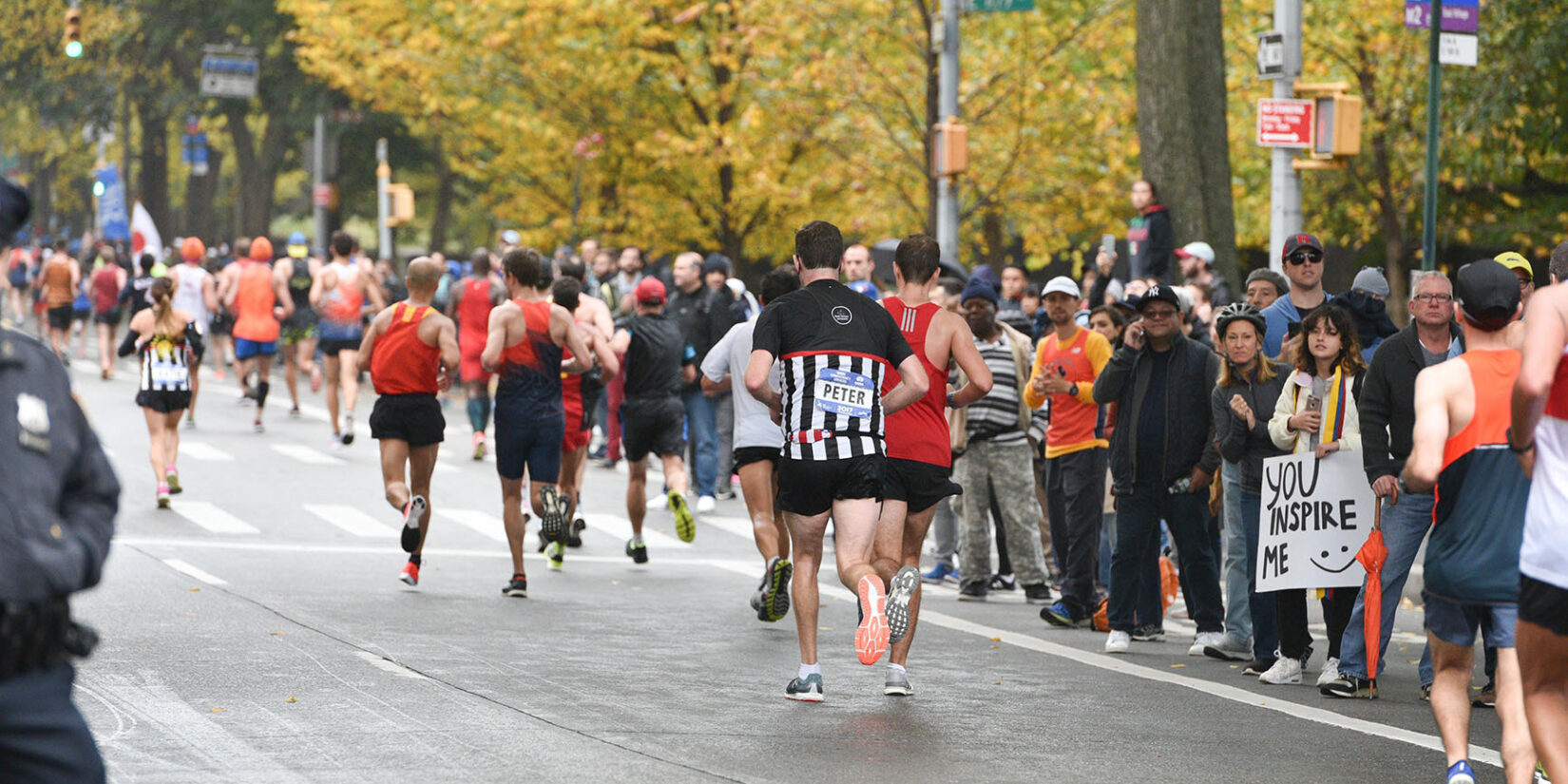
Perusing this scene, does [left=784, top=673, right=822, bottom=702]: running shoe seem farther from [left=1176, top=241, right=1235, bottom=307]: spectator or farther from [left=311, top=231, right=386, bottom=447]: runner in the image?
[left=311, top=231, right=386, bottom=447]: runner

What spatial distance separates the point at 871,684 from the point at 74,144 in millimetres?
63027

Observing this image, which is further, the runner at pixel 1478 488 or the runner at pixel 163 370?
the runner at pixel 163 370

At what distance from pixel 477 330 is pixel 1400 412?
45.1 ft

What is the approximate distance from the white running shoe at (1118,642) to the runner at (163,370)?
8788 millimetres

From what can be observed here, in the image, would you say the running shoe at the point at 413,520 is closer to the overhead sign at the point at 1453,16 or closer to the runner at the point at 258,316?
the overhead sign at the point at 1453,16

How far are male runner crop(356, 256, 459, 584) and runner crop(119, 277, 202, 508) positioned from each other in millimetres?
4657

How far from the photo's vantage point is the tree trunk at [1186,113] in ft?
55.6

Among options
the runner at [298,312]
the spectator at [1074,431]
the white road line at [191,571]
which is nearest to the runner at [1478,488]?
the spectator at [1074,431]

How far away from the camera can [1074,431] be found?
39.2 feet

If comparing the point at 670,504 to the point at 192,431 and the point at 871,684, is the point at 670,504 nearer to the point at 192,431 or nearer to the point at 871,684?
the point at 871,684

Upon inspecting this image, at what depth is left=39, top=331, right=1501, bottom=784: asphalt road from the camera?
7.39 metres

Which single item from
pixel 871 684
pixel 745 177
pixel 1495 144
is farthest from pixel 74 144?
pixel 871 684

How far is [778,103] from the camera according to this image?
2767 cm

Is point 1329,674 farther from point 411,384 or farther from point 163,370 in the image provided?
point 163,370
